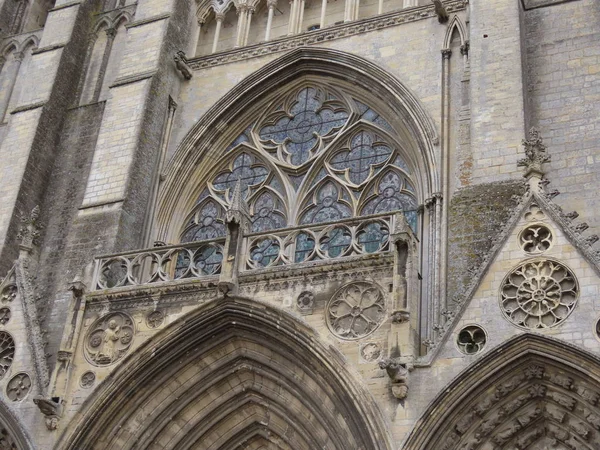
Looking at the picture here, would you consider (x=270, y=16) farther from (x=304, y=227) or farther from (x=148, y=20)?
(x=304, y=227)

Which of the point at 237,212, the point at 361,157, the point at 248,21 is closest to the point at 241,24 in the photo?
the point at 248,21

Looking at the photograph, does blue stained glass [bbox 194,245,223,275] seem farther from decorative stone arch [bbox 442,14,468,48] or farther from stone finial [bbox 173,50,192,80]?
decorative stone arch [bbox 442,14,468,48]

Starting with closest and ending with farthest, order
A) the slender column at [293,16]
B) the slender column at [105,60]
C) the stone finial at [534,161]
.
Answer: the stone finial at [534,161]
the slender column at [293,16]
the slender column at [105,60]

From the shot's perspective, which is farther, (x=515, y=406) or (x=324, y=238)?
(x=324, y=238)

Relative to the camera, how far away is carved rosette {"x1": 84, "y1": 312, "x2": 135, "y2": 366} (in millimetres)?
10516

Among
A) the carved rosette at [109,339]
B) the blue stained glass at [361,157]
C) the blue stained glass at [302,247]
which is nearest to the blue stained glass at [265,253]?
the blue stained glass at [302,247]

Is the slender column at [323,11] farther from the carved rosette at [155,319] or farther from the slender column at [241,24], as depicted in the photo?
the carved rosette at [155,319]

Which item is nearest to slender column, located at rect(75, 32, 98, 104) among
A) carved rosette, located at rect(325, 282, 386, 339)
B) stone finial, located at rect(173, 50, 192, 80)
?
stone finial, located at rect(173, 50, 192, 80)

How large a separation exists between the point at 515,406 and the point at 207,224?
5.64 m

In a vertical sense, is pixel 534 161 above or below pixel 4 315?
above

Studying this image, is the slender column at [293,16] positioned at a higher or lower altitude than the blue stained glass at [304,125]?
higher

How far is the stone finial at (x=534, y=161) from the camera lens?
9.36m

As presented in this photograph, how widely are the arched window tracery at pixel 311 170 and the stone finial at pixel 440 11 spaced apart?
4.72 ft

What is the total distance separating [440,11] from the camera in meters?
12.5
